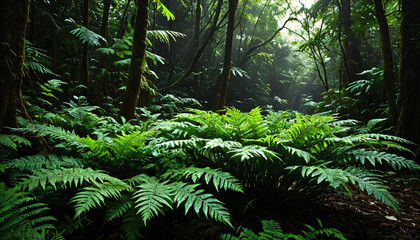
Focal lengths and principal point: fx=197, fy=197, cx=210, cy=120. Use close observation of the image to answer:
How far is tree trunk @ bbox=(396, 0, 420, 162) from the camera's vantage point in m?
3.01

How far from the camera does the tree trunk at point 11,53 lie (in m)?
1.65

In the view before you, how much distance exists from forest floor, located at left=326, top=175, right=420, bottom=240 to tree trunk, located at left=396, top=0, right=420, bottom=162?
1.28m

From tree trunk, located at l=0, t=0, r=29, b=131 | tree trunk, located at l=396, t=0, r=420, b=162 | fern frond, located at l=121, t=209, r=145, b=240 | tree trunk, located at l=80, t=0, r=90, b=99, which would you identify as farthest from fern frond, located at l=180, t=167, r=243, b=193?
tree trunk, located at l=80, t=0, r=90, b=99

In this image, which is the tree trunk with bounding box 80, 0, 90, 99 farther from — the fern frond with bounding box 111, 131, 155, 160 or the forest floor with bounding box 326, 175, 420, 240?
the forest floor with bounding box 326, 175, 420, 240

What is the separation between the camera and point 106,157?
172cm

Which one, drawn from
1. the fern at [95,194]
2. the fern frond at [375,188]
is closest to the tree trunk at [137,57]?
the fern at [95,194]

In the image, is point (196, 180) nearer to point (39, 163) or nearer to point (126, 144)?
point (126, 144)

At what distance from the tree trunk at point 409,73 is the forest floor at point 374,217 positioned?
4.19 feet

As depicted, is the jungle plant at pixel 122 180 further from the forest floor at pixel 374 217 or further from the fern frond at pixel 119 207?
the forest floor at pixel 374 217

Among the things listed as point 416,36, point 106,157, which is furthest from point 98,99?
point 416,36

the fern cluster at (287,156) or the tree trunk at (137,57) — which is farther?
the tree trunk at (137,57)

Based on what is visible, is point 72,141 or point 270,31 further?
point 270,31

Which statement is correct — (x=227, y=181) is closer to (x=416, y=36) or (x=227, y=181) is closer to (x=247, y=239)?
(x=247, y=239)

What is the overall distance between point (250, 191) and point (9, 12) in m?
2.56
